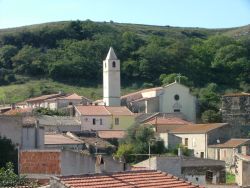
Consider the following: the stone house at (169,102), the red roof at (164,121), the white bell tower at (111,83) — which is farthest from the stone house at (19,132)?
the white bell tower at (111,83)

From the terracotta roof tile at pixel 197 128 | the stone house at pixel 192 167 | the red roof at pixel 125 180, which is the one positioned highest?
the terracotta roof tile at pixel 197 128

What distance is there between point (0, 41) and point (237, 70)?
38522mm

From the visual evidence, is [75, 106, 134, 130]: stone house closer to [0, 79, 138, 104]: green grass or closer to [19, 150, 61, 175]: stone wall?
[0, 79, 138, 104]: green grass

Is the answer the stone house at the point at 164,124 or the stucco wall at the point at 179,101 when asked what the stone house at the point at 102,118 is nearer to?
the stone house at the point at 164,124

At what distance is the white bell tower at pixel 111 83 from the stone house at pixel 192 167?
3474 centimetres

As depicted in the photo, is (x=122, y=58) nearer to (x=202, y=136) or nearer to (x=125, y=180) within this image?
(x=202, y=136)

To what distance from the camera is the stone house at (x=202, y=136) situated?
52.1 meters

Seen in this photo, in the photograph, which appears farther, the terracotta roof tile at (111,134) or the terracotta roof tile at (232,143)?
the terracotta roof tile at (111,134)

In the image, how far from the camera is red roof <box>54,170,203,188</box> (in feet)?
51.3

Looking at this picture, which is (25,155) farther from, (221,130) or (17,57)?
(17,57)

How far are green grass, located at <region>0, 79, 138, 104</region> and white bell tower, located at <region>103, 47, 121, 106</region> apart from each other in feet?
35.0

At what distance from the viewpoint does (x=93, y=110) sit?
63.5 meters

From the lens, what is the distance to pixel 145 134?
5272cm

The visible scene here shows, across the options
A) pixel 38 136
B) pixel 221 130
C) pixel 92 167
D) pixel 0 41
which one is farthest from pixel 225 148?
pixel 0 41
